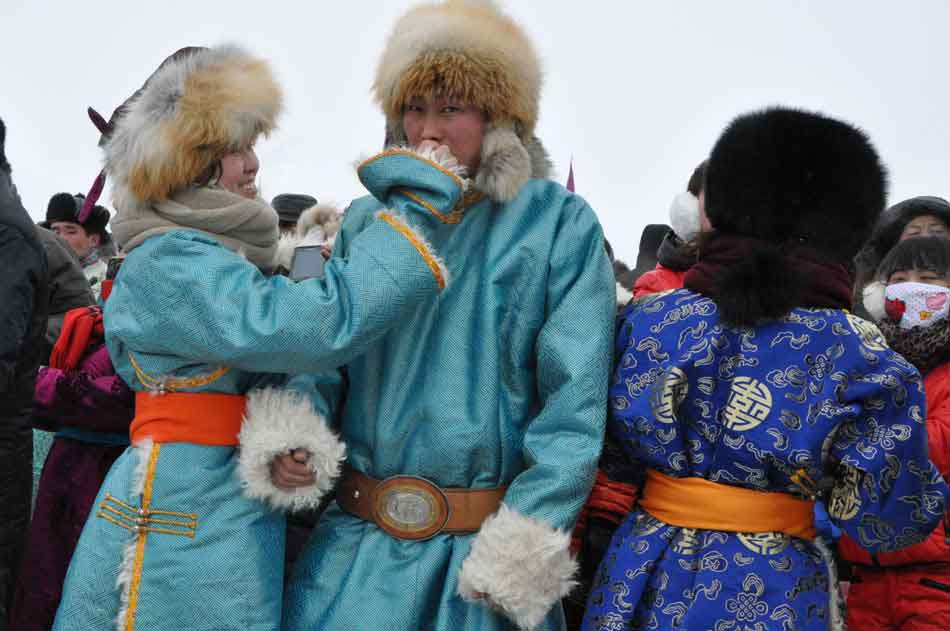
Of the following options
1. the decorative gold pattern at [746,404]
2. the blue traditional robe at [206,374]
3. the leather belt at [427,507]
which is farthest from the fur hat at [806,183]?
the leather belt at [427,507]

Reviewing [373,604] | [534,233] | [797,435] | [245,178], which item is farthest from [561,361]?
[245,178]

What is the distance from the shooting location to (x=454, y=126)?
204 cm

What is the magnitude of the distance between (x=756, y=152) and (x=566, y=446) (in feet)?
2.33

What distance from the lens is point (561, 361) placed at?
6.11 feet

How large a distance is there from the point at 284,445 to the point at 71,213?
435 cm

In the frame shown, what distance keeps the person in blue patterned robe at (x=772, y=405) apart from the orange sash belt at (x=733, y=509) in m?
0.01

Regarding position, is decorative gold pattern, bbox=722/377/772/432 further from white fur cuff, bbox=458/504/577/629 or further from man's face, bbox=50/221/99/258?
man's face, bbox=50/221/99/258

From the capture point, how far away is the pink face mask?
251 cm

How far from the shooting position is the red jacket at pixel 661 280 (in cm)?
317

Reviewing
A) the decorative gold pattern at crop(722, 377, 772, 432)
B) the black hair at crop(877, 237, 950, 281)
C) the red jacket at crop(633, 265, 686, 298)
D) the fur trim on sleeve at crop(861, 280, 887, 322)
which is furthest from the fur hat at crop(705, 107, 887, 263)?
the red jacket at crop(633, 265, 686, 298)

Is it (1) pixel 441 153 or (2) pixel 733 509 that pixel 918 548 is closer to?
(2) pixel 733 509

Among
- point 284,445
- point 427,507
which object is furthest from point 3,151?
point 427,507

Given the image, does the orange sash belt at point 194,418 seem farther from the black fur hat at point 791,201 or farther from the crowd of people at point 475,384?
the black fur hat at point 791,201

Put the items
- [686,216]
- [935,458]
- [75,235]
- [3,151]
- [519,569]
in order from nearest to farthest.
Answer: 1. [519,569]
2. [935,458]
3. [3,151]
4. [686,216]
5. [75,235]
